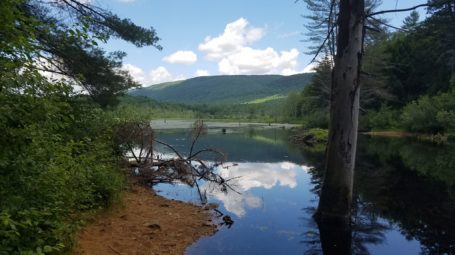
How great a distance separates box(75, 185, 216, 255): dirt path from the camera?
7.42m

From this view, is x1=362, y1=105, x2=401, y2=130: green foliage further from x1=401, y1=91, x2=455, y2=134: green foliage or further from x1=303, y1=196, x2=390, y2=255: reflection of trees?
x1=303, y1=196, x2=390, y2=255: reflection of trees

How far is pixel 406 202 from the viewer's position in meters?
13.0

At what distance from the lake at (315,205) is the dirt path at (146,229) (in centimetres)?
49

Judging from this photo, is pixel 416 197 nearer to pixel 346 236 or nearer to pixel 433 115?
pixel 346 236

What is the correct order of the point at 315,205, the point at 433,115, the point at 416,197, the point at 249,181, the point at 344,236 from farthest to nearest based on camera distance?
the point at 433,115 → the point at 249,181 → the point at 416,197 → the point at 315,205 → the point at 344,236

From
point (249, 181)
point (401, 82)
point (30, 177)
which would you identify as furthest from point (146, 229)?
point (401, 82)

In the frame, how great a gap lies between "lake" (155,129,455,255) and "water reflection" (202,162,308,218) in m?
0.03

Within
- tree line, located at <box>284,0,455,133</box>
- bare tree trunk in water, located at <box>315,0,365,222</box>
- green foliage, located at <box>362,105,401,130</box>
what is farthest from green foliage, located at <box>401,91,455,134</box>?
bare tree trunk in water, located at <box>315,0,365,222</box>

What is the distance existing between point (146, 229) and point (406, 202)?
883cm

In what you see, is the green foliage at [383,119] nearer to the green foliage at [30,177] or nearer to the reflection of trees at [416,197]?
the reflection of trees at [416,197]

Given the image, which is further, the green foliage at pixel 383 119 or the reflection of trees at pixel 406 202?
the green foliage at pixel 383 119

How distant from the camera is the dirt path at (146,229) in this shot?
7.42 meters

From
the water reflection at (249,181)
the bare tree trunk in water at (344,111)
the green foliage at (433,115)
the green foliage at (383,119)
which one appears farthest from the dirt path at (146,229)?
the green foliage at (383,119)

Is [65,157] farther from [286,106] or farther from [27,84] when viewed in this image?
[286,106]
